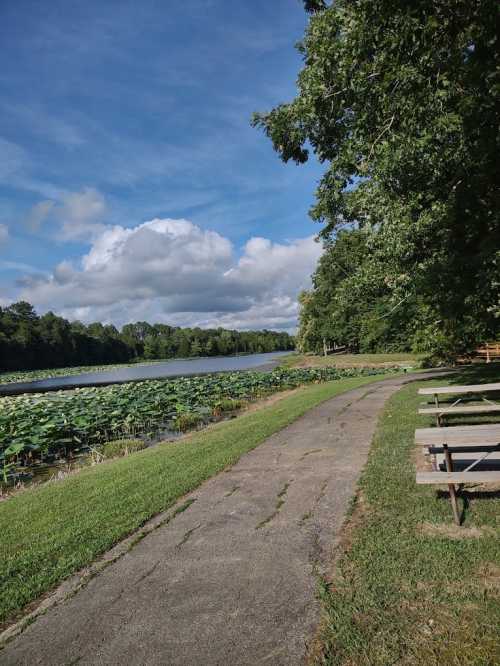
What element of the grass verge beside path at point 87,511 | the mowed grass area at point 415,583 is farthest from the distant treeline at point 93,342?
the mowed grass area at point 415,583

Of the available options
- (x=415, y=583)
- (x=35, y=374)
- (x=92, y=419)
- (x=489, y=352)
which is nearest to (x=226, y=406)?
(x=92, y=419)

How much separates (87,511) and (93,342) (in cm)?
12361

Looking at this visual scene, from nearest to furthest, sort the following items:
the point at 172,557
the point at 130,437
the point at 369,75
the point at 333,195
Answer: the point at 172,557
the point at 369,75
the point at 333,195
the point at 130,437

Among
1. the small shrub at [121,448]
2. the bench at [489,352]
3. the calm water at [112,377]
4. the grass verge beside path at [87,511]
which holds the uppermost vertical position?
the bench at [489,352]

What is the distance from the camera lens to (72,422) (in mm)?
14141

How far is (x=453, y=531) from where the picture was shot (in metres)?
3.78

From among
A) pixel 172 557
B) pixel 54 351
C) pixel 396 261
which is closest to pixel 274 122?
pixel 396 261

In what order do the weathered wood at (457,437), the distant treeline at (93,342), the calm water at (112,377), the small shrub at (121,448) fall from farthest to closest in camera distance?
the distant treeline at (93,342) → the calm water at (112,377) → the small shrub at (121,448) → the weathered wood at (457,437)

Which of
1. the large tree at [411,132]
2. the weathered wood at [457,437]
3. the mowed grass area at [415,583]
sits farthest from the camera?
the large tree at [411,132]

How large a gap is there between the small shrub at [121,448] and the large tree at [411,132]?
870 centimetres

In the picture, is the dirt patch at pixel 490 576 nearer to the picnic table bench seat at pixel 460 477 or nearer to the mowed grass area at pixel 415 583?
the mowed grass area at pixel 415 583

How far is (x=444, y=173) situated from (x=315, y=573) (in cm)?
830

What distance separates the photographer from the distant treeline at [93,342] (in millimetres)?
94125

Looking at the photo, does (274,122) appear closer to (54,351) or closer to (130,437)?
(130,437)
